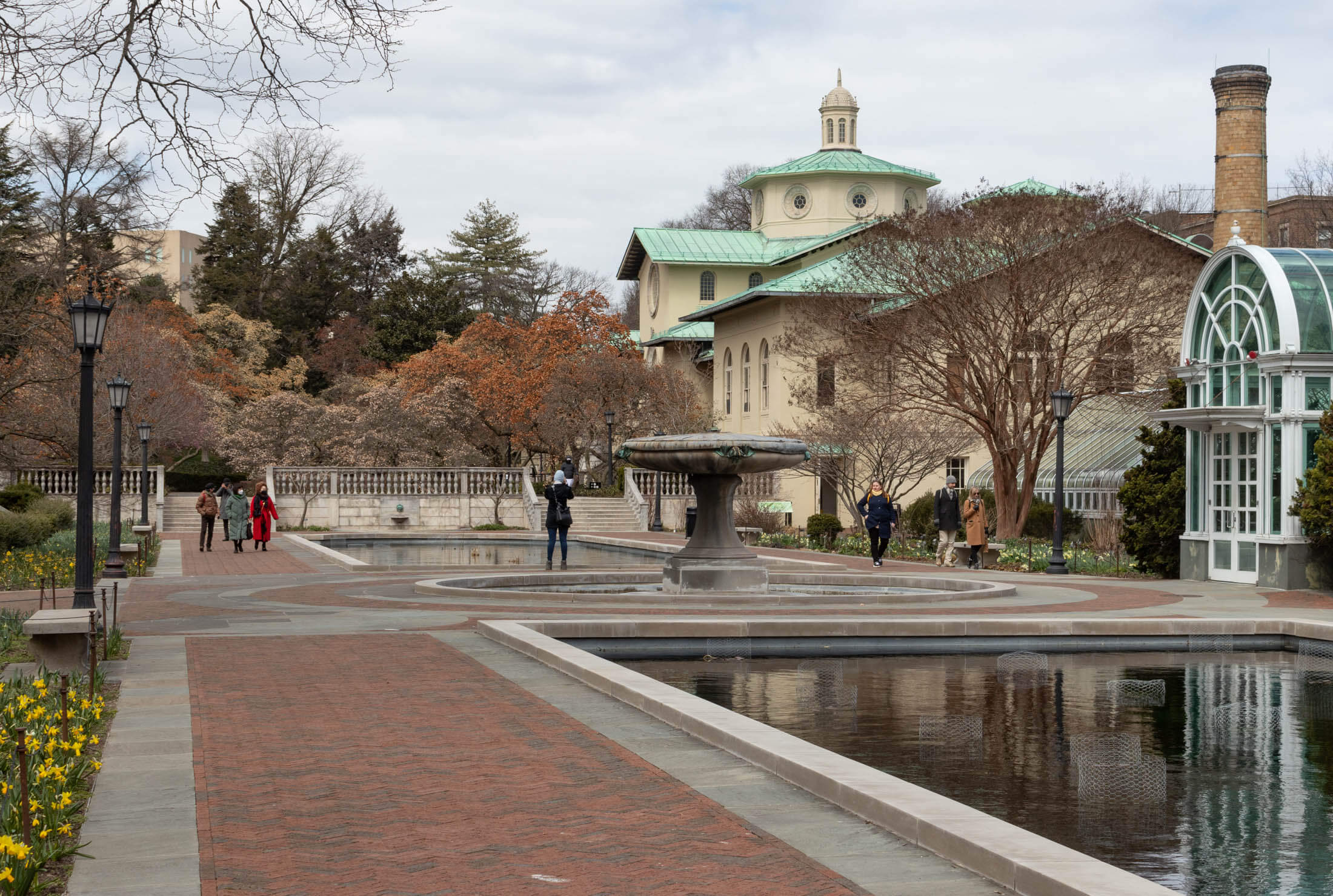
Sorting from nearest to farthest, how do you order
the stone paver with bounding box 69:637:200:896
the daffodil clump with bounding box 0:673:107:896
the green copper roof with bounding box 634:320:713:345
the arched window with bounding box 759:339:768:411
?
the daffodil clump with bounding box 0:673:107:896 → the stone paver with bounding box 69:637:200:896 → the arched window with bounding box 759:339:768:411 → the green copper roof with bounding box 634:320:713:345

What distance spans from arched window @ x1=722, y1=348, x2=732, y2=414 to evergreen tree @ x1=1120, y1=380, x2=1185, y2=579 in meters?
35.0

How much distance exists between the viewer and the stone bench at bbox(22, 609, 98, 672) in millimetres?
11641

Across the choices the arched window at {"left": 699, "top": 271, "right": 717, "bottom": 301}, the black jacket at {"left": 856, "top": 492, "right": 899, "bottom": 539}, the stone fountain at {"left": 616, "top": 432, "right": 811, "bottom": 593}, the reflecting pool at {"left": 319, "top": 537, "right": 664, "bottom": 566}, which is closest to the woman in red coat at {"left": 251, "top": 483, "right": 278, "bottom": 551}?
the reflecting pool at {"left": 319, "top": 537, "right": 664, "bottom": 566}

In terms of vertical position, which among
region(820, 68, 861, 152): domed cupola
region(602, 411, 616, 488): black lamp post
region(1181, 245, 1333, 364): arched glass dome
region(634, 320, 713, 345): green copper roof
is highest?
region(820, 68, 861, 152): domed cupola

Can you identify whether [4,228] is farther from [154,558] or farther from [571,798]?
[571,798]

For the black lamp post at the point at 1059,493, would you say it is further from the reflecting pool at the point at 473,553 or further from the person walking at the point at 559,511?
→ the reflecting pool at the point at 473,553

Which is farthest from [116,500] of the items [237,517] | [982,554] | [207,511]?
[982,554]

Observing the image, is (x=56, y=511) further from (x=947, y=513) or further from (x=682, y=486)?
→ (x=682, y=486)

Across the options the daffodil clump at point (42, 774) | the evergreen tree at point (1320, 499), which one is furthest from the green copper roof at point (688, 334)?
the daffodil clump at point (42, 774)

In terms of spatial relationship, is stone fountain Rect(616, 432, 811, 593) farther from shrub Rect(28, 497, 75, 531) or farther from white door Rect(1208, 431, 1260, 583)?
shrub Rect(28, 497, 75, 531)

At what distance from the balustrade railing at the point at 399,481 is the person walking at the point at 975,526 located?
27.6m

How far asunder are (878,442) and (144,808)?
3466cm

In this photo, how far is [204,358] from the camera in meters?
68.4

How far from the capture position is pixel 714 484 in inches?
840
